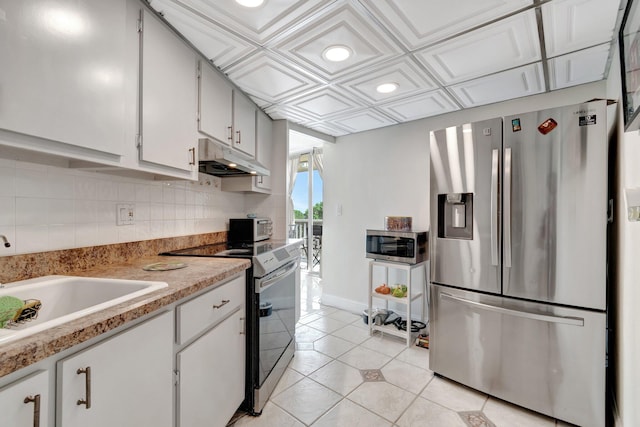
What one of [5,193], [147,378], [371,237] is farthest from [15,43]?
[371,237]

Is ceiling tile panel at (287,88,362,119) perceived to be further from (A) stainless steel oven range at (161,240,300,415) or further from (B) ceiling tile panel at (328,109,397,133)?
(A) stainless steel oven range at (161,240,300,415)

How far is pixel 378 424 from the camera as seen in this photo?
1564mm

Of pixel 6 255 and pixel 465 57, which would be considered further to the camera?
pixel 465 57

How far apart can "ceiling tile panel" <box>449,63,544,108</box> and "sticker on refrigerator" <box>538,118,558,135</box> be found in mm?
477

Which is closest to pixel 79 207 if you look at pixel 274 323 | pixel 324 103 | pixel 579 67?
pixel 274 323

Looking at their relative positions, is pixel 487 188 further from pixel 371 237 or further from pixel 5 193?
pixel 5 193

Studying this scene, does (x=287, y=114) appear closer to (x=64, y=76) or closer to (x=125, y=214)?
(x=125, y=214)

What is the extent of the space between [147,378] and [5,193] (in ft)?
2.97

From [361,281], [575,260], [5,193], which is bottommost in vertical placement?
[361,281]

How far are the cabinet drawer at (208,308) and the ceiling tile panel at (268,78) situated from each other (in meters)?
1.35

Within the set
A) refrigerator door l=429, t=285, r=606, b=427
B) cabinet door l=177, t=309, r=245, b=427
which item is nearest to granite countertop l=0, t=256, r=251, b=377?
cabinet door l=177, t=309, r=245, b=427

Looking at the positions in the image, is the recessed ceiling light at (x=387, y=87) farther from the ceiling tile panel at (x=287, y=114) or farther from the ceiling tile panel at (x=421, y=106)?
the ceiling tile panel at (x=287, y=114)

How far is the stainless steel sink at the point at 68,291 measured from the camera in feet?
3.26

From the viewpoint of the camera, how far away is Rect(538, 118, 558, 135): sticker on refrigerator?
1.59m
